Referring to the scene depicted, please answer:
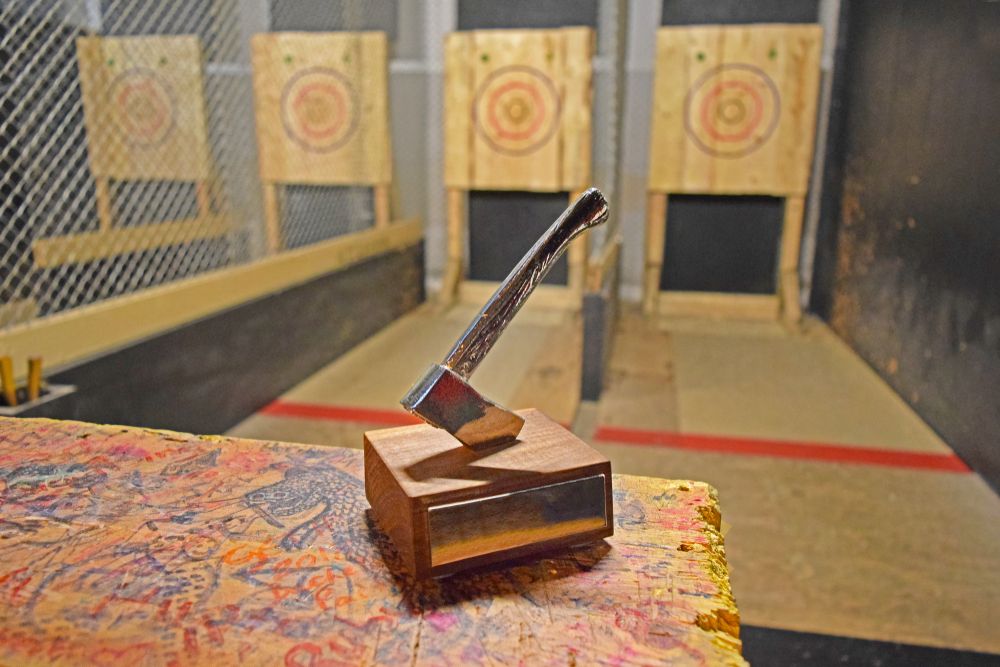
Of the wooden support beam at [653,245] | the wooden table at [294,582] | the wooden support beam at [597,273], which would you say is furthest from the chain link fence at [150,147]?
the wooden table at [294,582]

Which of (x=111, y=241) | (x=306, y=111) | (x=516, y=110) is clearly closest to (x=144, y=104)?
(x=306, y=111)

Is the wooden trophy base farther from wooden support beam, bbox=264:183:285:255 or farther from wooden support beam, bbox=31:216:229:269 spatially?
wooden support beam, bbox=264:183:285:255

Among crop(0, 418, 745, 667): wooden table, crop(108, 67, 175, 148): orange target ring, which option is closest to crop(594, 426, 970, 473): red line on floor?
crop(0, 418, 745, 667): wooden table

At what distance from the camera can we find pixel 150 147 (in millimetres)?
3125

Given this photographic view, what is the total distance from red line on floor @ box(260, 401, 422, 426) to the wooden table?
4.41 ft

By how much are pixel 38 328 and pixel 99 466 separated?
0.90 m

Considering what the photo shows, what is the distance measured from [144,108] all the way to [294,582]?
323 centimetres

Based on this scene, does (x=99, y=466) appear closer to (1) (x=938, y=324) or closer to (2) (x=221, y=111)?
(1) (x=938, y=324)

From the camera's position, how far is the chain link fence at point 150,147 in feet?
7.53

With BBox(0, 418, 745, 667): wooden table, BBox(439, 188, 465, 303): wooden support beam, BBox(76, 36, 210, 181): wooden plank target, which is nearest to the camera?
BBox(0, 418, 745, 667): wooden table

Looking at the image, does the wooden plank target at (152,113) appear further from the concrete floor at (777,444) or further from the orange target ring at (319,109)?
the concrete floor at (777,444)

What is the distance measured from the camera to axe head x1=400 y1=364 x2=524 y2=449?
46 centimetres

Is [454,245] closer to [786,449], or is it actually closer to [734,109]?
[734,109]

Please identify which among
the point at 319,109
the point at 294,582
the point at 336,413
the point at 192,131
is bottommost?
the point at 336,413
